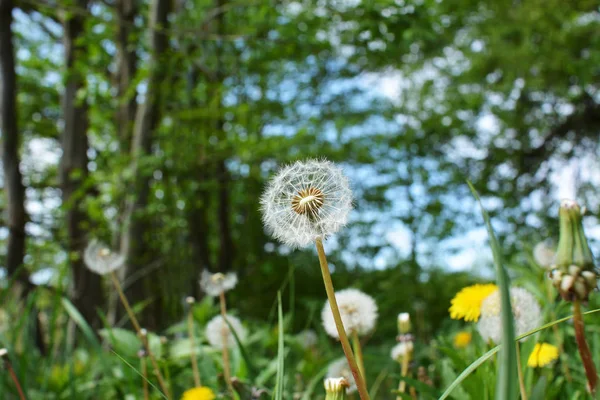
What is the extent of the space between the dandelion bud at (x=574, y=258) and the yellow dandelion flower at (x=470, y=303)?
1.93 ft

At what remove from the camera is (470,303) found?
128 cm

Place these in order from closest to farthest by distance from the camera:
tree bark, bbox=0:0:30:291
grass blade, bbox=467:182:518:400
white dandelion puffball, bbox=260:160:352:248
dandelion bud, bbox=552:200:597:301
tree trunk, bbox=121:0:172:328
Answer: grass blade, bbox=467:182:518:400, dandelion bud, bbox=552:200:597:301, white dandelion puffball, bbox=260:160:352:248, tree trunk, bbox=121:0:172:328, tree bark, bbox=0:0:30:291

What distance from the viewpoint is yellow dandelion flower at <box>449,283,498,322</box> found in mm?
1232

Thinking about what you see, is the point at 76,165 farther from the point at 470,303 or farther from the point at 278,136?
the point at 470,303

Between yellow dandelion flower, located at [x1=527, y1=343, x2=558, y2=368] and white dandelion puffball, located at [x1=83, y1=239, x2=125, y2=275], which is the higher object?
white dandelion puffball, located at [x1=83, y1=239, x2=125, y2=275]

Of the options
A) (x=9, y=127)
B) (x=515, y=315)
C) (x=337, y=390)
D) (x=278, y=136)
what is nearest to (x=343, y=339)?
(x=337, y=390)

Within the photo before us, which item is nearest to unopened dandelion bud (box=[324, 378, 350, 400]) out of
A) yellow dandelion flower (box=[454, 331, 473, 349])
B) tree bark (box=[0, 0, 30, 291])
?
yellow dandelion flower (box=[454, 331, 473, 349])

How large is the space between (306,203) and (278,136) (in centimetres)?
380

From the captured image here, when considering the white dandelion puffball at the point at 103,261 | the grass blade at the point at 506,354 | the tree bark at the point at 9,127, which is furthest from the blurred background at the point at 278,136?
the grass blade at the point at 506,354

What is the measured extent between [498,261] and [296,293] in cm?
563

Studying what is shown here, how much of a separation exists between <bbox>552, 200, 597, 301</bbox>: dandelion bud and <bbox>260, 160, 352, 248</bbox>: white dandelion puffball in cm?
32

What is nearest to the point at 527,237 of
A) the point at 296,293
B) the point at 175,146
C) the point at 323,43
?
the point at 296,293

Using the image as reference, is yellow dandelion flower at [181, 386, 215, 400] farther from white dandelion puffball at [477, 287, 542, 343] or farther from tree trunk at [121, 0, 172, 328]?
tree trunk at [121, 0, 172, 328]

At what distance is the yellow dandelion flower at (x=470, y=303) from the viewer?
123 cm
